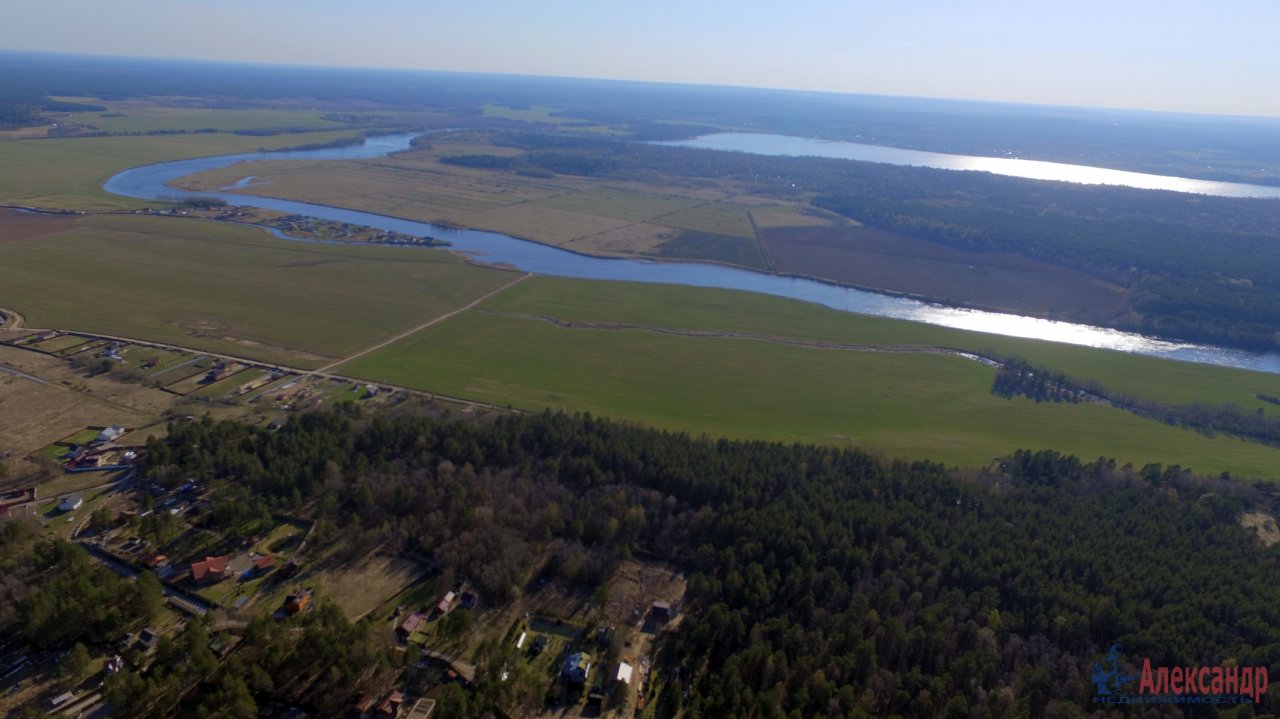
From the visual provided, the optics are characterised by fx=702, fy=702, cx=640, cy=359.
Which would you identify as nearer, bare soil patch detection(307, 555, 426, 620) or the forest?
the forest

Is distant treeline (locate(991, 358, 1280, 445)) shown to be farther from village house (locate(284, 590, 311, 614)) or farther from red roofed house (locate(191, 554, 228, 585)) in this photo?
red roofed house (locate(191, 554, 228, 585))

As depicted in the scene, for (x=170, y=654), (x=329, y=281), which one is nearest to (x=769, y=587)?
(x=170, y=654)

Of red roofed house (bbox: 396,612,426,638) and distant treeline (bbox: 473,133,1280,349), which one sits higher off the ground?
distant treeline (bbox: 473,133,1280,349)

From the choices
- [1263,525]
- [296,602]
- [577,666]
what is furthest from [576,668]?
[1263,525]

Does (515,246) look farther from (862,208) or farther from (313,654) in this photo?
(313,654)

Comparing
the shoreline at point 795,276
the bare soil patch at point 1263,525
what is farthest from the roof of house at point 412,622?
the shoreline at point 795,276

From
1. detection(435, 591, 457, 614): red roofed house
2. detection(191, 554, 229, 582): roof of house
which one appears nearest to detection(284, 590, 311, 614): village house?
detection(191, 554, 229, 582): roof of house

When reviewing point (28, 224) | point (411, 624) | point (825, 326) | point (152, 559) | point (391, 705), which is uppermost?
point (28, 224)

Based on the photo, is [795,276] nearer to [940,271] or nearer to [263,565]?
[940,271]
